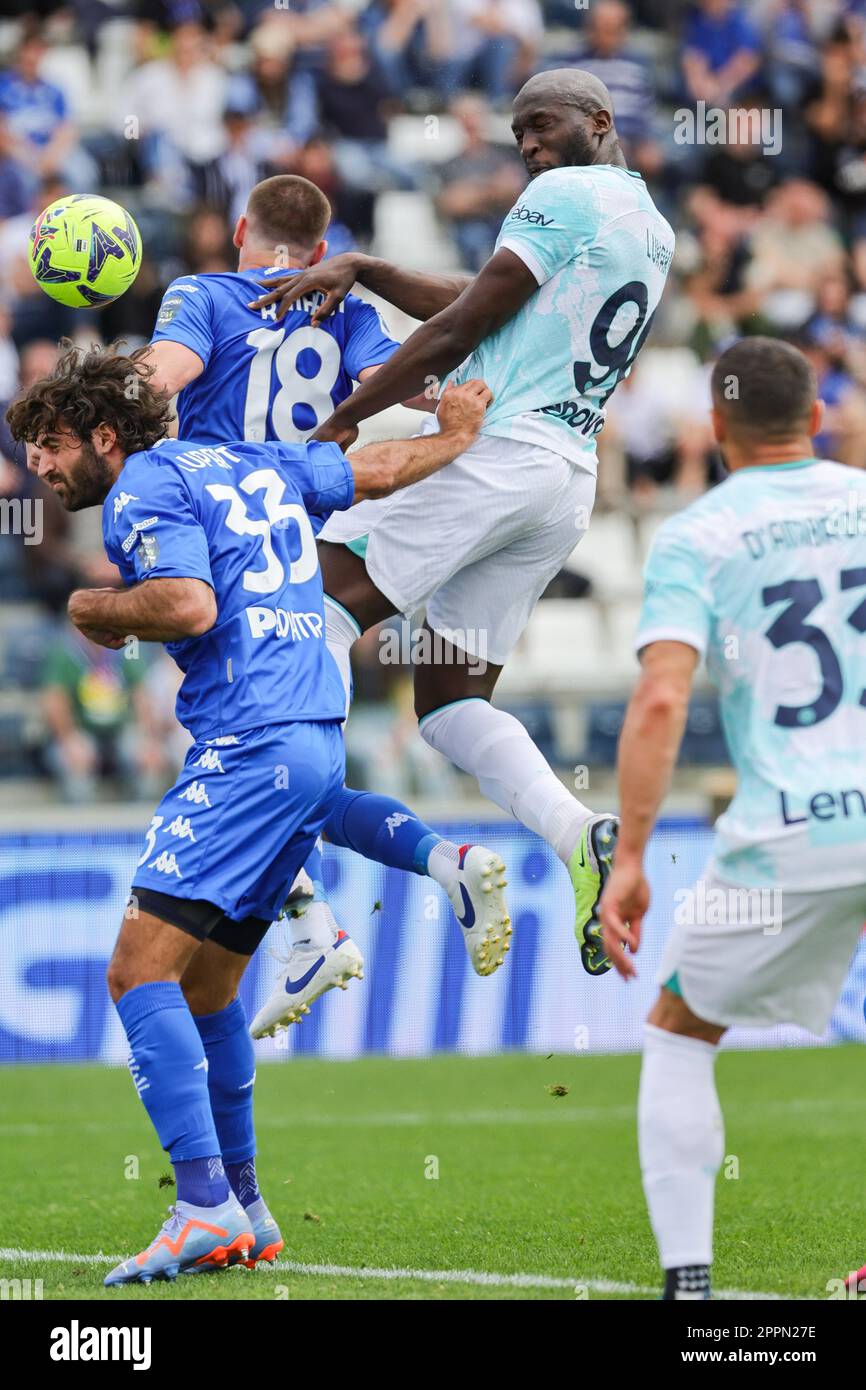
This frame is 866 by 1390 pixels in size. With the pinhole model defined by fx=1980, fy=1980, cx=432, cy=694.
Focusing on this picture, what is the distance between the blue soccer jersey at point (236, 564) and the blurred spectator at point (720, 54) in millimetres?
13161

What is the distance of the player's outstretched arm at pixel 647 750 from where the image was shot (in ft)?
14.1

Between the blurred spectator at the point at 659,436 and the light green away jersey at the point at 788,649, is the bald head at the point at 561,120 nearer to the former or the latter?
the light green away jersey at the point at 788,649

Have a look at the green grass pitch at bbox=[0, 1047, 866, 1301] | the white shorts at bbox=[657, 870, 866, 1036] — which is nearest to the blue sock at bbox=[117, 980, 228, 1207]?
the green grass pitch at bbox=[0, 1047, 866, 1301]

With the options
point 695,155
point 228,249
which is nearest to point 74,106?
point 228,249

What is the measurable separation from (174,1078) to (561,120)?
3.22 metres

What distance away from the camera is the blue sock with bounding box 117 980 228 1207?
210 inches

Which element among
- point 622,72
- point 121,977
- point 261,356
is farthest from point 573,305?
point 622,72

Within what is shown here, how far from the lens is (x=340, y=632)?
6512 mm

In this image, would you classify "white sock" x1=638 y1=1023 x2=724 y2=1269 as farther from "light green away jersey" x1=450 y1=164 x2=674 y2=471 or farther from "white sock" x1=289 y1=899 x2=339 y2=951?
"light green away jersey" x1=450 y1=164 x2=674 y2=471

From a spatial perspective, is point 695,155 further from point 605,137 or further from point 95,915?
point 605,137

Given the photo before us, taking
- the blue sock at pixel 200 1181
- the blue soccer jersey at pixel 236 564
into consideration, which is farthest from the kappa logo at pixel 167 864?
the blue sock at pixel 200 1181

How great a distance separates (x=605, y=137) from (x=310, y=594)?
1906 millimetres

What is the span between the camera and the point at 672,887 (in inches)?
487

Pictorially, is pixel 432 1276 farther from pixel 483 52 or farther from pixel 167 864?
pixel 483 52
